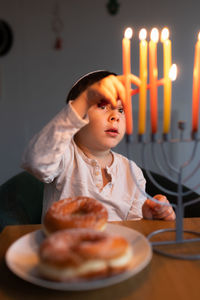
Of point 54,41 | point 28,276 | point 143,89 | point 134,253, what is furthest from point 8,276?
point 54,41

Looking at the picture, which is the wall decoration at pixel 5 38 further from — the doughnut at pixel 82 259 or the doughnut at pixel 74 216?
the doughnut at pixel 82 259

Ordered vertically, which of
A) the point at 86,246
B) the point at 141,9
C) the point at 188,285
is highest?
the point at 141,9

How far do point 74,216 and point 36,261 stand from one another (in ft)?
0.40

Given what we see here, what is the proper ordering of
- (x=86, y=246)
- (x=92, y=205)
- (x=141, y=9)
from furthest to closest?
(x=141, y=9) → (x=92, y=205) → (x=86, y=246)

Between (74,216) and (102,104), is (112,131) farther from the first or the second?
(74,216)

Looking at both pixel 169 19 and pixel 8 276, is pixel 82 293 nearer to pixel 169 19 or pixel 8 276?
pixel 8 276

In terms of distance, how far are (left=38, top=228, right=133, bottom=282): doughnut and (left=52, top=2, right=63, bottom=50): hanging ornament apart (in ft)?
8.21

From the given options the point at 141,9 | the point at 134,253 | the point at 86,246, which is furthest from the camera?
the point at 141,9

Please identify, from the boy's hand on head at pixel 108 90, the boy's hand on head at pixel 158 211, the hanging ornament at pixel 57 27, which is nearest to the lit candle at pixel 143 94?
the boy's hand on head at pixel 108 90

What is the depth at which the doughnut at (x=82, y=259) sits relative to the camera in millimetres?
435

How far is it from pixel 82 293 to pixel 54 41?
2.58 metres

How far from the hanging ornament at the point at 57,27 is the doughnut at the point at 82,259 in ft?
8.21

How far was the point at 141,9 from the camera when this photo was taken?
2.69 m

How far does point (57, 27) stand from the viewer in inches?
108
